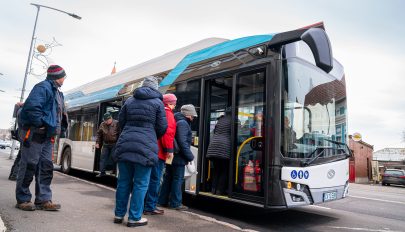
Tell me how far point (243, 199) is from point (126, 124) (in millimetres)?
2209

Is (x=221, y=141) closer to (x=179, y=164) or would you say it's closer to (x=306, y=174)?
(x=179, y=164)

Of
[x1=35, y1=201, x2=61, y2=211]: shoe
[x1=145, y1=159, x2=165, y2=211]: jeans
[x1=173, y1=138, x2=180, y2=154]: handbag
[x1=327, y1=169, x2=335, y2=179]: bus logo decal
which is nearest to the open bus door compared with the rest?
[x1=173, y1=138, x2=180, y2=154]: handbag

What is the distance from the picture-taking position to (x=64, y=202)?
17.7 feet

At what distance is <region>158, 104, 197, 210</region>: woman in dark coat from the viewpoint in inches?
214

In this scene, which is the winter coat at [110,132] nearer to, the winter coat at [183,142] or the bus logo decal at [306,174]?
the winter coat at [183,142]

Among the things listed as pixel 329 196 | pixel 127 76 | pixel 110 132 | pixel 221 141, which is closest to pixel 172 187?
pixel 221 141

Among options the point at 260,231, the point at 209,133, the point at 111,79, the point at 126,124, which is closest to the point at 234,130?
the point at 209,133

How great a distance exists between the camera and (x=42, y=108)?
443cm

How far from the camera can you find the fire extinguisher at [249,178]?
5230 millimetres

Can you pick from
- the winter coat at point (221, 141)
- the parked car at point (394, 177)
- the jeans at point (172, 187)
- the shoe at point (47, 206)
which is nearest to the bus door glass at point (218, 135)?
the winter coat at point (221, 141)

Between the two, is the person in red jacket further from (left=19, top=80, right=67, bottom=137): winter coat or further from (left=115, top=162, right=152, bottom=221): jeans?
(left=19, top=80, right=67, bottom=137): winter coat

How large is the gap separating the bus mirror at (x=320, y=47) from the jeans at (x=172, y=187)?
2.76 meters

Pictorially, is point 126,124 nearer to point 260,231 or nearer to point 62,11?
point 260,231

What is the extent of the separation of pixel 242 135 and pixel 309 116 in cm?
110
